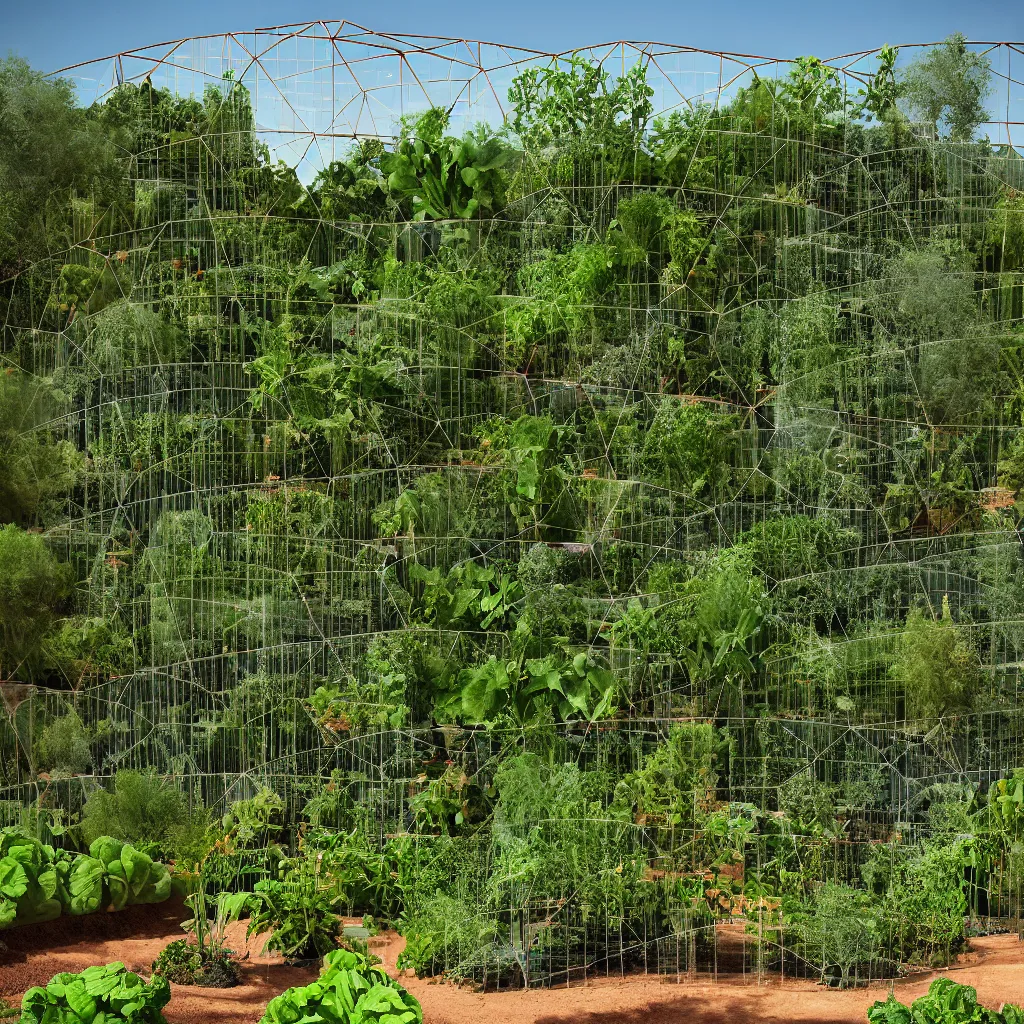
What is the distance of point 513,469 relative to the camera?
800 centimetres

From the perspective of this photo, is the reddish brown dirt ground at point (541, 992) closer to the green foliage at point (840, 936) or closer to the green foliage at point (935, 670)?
the green foliage at point (840, 936)

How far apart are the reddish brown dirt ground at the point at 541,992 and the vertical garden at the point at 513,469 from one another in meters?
0.60

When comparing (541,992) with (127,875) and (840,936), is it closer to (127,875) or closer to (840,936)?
(840,936)

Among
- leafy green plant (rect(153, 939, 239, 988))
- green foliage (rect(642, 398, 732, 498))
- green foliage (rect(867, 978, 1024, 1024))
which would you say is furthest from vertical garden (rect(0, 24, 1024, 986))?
green foliage (rect(867, 978, 1024, 1024))

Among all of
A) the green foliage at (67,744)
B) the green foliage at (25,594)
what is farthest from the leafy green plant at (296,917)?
the green foliage at (25,594)

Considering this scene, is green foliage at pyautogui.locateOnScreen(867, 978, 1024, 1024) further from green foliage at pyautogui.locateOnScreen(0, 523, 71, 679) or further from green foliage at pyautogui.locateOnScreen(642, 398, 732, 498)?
green foliage at pyautogui.locateOnScreen(0, 523, 71, 679)

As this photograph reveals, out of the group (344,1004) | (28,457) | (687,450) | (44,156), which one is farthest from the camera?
(44,156)

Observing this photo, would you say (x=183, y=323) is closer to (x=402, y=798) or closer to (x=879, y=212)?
(x=402, y=798)

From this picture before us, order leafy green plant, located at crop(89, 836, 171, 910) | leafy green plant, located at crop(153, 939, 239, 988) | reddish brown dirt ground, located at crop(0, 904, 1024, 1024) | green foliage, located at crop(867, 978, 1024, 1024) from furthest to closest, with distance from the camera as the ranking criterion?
leafy green plant, located at crop(89, 836, 171, 910)
leafy green plant, located at crop(153, 939, 239, 988)
reddish brown dirt ground, located at crop(0, 904, 1024, 1024)
green foliage, located at crop(867, 978, 1024, 1024)

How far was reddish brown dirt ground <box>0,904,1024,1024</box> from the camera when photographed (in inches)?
240

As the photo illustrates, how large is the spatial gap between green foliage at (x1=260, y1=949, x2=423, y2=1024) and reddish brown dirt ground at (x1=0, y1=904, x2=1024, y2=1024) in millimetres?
813

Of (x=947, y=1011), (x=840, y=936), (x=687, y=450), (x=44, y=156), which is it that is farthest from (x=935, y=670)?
(x=44, y=156)

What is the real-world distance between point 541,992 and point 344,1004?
1539mm

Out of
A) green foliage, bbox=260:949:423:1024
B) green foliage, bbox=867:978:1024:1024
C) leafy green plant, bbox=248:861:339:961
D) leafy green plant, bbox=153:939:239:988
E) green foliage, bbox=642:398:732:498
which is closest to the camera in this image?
green foliage, bbox=260:949:423:1024
